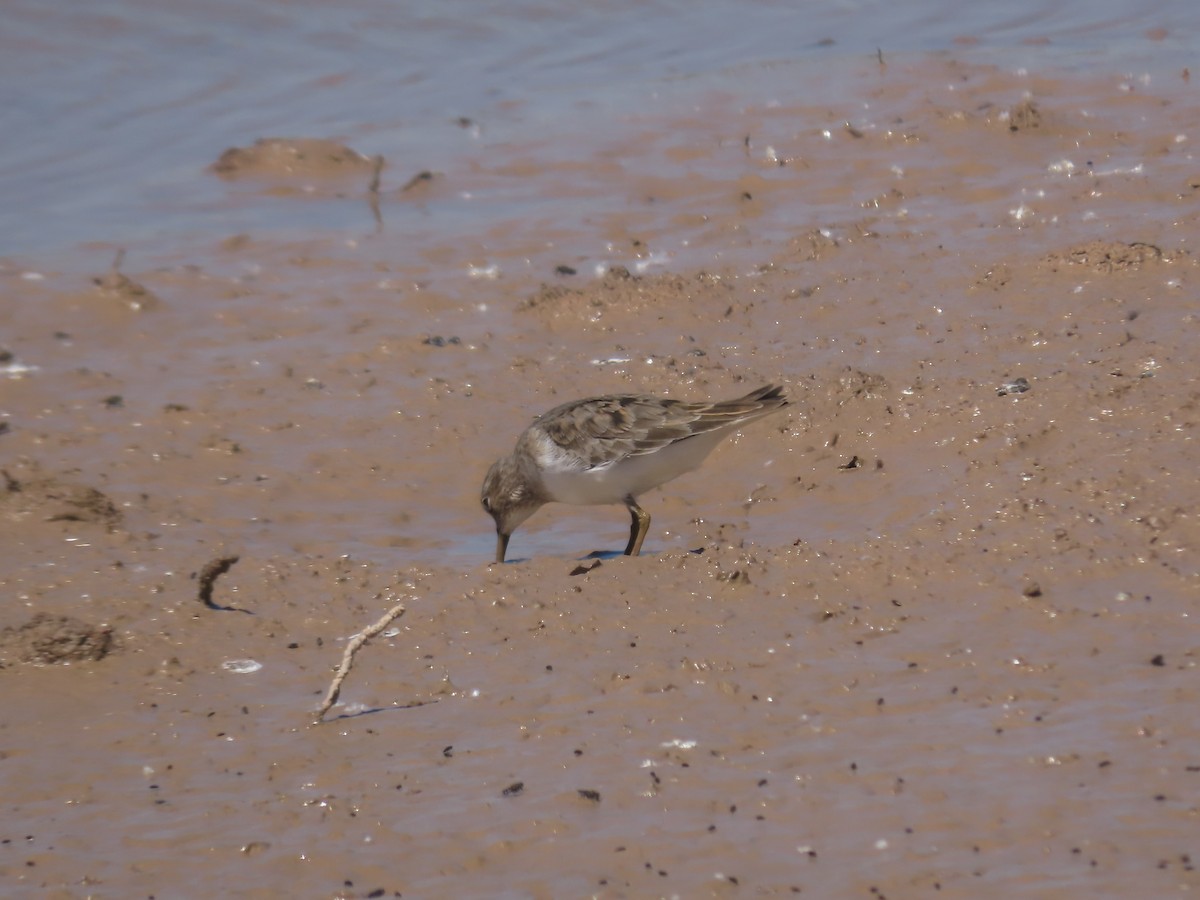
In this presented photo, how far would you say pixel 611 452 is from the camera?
292 inches

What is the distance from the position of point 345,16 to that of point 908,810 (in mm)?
14503

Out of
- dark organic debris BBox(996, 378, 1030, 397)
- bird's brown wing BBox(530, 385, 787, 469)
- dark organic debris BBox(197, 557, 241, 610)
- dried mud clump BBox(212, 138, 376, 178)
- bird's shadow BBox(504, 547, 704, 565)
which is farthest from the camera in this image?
dried mud clump BBox(212, 138, 376, 178)

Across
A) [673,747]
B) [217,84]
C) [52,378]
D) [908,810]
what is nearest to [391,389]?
[52,378]

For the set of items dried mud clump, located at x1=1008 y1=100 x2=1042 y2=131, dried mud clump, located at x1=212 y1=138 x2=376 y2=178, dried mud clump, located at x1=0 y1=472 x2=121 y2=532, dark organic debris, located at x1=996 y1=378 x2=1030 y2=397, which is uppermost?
dried mud clump, located at x1=1008 y1=100 x2=1042 y2=131

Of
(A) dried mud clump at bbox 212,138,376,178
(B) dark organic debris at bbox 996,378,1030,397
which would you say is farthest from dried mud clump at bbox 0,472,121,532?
(A) dried mud clump at bbox 212,138,376,178

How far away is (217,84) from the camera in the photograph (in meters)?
15.4

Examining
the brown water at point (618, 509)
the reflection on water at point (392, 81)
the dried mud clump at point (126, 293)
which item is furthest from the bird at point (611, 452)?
the reflection on water at point (392, 81)

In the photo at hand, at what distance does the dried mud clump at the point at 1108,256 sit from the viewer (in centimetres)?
867

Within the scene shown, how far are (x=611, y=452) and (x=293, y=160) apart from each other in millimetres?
6487

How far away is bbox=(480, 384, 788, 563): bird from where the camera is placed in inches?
291

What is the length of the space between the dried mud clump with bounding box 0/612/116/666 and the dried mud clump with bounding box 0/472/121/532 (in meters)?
1.34

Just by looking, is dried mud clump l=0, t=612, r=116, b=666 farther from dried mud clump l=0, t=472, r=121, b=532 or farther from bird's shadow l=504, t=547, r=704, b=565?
bird's shadow l=504, t=547, r=704, b=565

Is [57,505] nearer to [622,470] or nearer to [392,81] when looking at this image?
[622,470]

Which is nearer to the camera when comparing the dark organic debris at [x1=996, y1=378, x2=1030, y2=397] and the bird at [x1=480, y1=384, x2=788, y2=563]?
the bird at [x1=480, y1=384, x2=788, y2=563]
